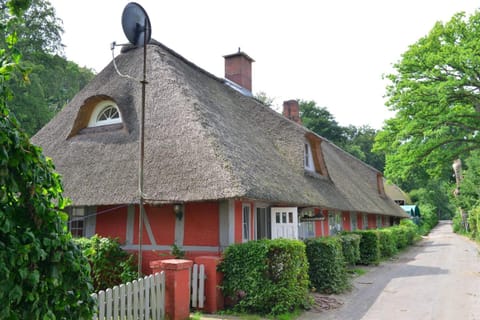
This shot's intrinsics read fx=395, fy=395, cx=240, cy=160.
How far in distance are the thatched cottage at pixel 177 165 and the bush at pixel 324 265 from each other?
1.08 m

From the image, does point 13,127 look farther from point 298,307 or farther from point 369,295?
point 369,295

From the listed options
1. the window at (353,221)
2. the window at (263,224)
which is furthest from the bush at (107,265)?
the window at (353,221)

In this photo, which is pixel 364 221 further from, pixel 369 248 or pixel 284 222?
pixel 284 222

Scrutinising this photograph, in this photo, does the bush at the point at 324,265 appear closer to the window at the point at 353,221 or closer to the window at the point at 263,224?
the window at the point at 263,224

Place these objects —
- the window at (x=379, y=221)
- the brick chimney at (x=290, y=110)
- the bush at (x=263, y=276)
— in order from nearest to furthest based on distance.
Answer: the bush at (x=263, y=276)
the brick chimney at (x=290, y=110)
the window at (x=379, y=221)

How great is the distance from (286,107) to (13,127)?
21434 millimetres

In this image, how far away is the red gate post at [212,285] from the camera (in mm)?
8164

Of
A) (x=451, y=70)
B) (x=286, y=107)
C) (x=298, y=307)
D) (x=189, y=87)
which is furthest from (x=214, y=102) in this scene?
(x=451, y=70)

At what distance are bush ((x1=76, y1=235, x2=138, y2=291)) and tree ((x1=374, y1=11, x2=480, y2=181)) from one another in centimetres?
1678

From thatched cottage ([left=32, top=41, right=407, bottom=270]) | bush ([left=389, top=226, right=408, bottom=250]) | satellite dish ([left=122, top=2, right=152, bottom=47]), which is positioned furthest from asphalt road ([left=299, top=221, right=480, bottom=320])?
satellite dish ([left=122, top=2, right=152, bottom=47])

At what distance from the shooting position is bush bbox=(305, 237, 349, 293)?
10523 mm

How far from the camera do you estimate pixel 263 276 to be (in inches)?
321

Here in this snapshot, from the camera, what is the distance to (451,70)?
66.1 ft

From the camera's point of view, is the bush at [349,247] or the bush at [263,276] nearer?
the bush at [263,276]
